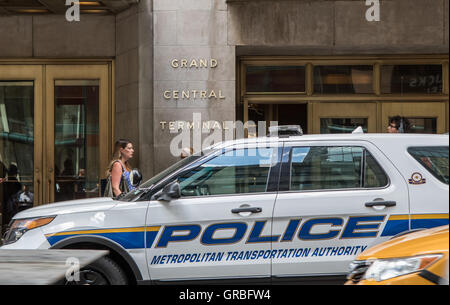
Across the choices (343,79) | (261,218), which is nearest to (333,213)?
(261,218)

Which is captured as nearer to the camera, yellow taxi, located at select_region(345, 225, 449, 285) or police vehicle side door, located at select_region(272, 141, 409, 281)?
yellow taxi, located at select_region(345, 225, 449, 285)

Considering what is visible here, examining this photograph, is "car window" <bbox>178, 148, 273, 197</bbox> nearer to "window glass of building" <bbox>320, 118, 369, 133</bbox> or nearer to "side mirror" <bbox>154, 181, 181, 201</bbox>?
"side mirror" <bbox>154, 181, 181, 201</bbox>

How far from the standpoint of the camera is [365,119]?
42.5ft

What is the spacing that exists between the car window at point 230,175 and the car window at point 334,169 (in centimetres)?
31

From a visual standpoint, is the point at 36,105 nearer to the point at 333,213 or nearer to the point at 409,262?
the point at 333,213

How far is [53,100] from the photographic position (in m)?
13.1

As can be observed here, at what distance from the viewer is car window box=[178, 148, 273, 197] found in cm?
628

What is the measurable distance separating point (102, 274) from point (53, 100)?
7.78 metres

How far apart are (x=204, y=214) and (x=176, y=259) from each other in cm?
50

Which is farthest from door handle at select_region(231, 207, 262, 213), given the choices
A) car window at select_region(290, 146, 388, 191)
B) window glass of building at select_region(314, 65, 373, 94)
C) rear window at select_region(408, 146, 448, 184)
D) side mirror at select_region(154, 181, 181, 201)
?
window glass of building at select_region(314, 65, 373, 94)

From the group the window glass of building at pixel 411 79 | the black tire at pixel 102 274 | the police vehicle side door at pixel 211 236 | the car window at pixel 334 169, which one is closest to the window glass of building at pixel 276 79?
the window glass of building at pixel 411 79

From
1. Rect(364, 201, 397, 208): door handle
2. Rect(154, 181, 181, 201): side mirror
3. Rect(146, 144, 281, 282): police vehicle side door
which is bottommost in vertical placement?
Rect(146, 144, 281, 282): police vehicle side door
